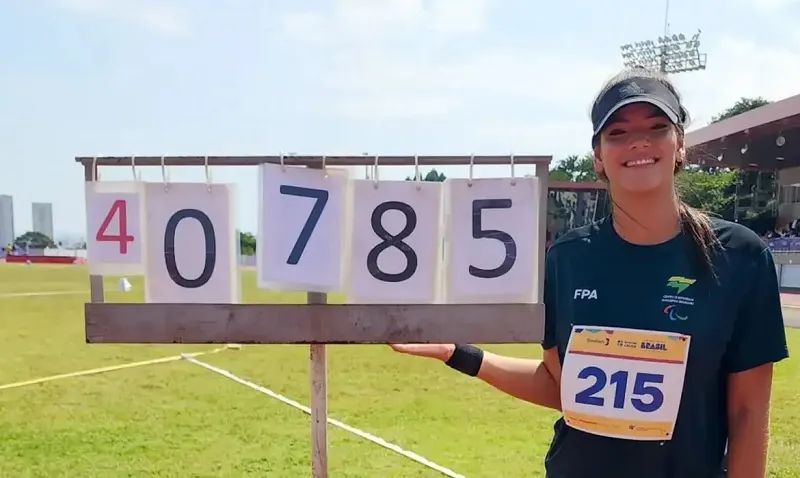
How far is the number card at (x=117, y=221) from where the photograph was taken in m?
1.78

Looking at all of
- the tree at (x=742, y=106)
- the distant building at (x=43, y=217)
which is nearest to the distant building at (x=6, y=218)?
the distant building at (x=43, y=217)

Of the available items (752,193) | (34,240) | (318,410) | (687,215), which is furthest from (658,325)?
(34,240)

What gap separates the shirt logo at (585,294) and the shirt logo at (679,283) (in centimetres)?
16

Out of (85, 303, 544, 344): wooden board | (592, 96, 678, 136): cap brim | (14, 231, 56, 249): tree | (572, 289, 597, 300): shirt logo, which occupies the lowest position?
(14, 231, 56, 249): tree

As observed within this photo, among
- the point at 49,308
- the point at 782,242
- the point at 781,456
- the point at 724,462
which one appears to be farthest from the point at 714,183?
the point at 724,462

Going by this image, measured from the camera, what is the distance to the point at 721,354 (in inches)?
57.0

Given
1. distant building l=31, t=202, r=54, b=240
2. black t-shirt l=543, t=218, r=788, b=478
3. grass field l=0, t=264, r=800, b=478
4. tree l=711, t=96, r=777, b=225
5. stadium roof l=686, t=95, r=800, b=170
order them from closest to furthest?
black t-shirt l=543, t=218, r=788, b=478 < grass field l=0, t=264, r=800, b=478 < stadium roof l=686, t=95, r=800, b=170 < tree l=711, t=96, r=777, b=225 < distant building l=31, t=202, r=54, b=240

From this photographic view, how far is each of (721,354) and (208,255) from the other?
1263 millimetres

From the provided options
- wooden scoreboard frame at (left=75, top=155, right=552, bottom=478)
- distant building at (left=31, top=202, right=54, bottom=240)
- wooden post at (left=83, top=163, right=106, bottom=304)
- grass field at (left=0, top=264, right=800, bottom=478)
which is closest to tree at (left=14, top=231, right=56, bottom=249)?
distant building at (left=31, top=202, right=54, bottom=240)

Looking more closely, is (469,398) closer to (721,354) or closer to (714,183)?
(721,354)

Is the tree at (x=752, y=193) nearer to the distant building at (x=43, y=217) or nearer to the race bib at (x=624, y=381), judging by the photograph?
the race bib at (x=624, y=381)

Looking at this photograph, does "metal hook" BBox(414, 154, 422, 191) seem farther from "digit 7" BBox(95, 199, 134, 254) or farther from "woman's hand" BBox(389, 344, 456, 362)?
"digit 7" BBox(95, 199, 134, 254)

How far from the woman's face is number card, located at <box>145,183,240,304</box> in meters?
0.98

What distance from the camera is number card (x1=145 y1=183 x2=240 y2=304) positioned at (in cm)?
177
